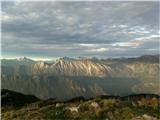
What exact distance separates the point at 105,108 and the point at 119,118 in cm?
571

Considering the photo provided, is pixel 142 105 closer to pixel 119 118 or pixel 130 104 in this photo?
pixel 130 104

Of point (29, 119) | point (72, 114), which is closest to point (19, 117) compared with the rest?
point (29, 119)

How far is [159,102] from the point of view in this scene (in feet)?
158

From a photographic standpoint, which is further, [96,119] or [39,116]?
[39,116]

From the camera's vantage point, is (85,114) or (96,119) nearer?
(96,119)

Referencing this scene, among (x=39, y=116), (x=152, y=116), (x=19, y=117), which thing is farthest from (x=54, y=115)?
(x=152, y=116)

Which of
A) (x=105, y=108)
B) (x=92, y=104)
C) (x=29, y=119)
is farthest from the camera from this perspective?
(x=92, y=104)

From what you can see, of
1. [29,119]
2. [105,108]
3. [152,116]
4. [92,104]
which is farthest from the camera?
[92,104]

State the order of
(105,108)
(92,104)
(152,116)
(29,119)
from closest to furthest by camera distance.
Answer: (152,116)
(29,119)
(105,108)
(92,104)

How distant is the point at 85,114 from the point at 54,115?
13.9ft

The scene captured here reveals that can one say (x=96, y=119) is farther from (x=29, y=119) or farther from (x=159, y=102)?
(x=159, y=102)

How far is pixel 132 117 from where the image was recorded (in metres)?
37.2

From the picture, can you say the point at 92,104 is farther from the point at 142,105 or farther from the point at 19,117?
the point at 19,117

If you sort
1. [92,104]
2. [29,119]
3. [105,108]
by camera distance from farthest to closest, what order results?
[92,104]
[105,108]
[29,119]
